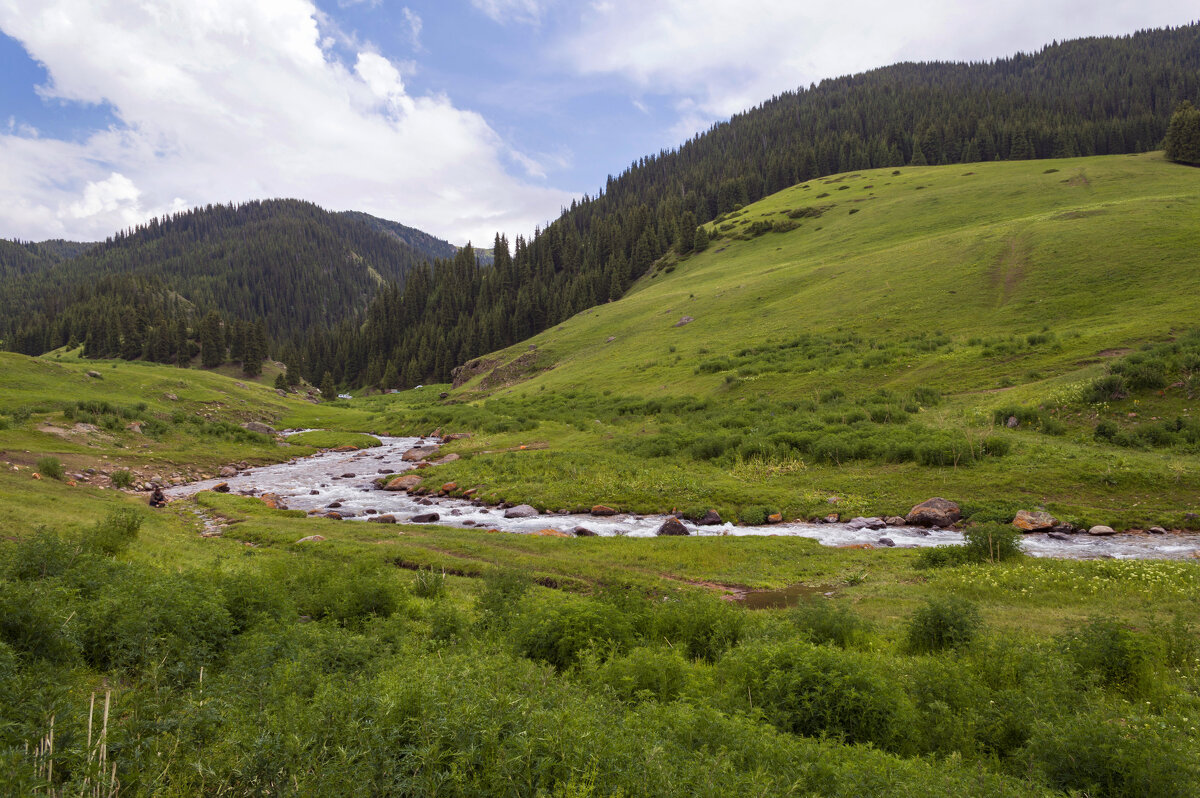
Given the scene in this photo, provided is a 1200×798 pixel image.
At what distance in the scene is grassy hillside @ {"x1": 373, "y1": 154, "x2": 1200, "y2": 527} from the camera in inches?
998

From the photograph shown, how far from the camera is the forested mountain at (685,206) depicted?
4968 inches

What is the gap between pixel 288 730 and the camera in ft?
→ 18.5

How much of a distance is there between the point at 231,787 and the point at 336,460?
45.4 meters

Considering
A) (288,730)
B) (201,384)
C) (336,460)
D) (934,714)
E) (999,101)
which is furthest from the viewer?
(999,101)

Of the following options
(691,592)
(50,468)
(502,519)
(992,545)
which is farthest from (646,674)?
(50,468)

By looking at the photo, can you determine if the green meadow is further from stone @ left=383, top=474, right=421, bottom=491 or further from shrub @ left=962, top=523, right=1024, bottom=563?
stone @ left=383, top=474, right=421, bottom=491

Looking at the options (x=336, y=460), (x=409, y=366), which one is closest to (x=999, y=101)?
(x=409, y=366)

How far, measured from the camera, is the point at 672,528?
77.9ft

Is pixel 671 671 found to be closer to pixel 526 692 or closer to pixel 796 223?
pixel 526 692

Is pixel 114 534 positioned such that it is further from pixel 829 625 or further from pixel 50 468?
pixel 50 468

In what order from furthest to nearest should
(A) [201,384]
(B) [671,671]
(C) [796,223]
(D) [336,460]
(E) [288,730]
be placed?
1. (C) [796,223]
2. (A) [201,384]
3. (D) [336,460]
4. (B) [671,671]
5. (E) [288,730]

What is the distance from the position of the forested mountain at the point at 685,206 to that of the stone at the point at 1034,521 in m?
103

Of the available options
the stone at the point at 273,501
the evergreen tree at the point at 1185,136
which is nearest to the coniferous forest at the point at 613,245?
the evergreen tree at the point at 1185,136

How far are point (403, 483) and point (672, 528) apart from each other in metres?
19.2
